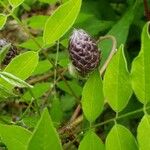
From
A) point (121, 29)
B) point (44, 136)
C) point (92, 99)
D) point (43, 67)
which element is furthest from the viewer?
point (121, 29)

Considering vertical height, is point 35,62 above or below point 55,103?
above

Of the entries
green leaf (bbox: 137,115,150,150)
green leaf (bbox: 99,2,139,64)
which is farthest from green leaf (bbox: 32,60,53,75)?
green leaf (bbox: 137,115,150,150)

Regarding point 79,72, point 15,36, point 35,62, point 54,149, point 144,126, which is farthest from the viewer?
point 15,36

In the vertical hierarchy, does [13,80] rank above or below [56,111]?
above

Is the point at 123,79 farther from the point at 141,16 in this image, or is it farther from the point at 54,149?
the point at 141,16

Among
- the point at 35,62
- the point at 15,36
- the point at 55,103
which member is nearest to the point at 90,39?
the point at 35,62

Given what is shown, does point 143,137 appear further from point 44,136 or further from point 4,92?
point 4,92

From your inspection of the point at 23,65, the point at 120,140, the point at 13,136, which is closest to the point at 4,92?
the point at 23,65

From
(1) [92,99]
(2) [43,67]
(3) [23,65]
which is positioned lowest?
(2) [43,67]
